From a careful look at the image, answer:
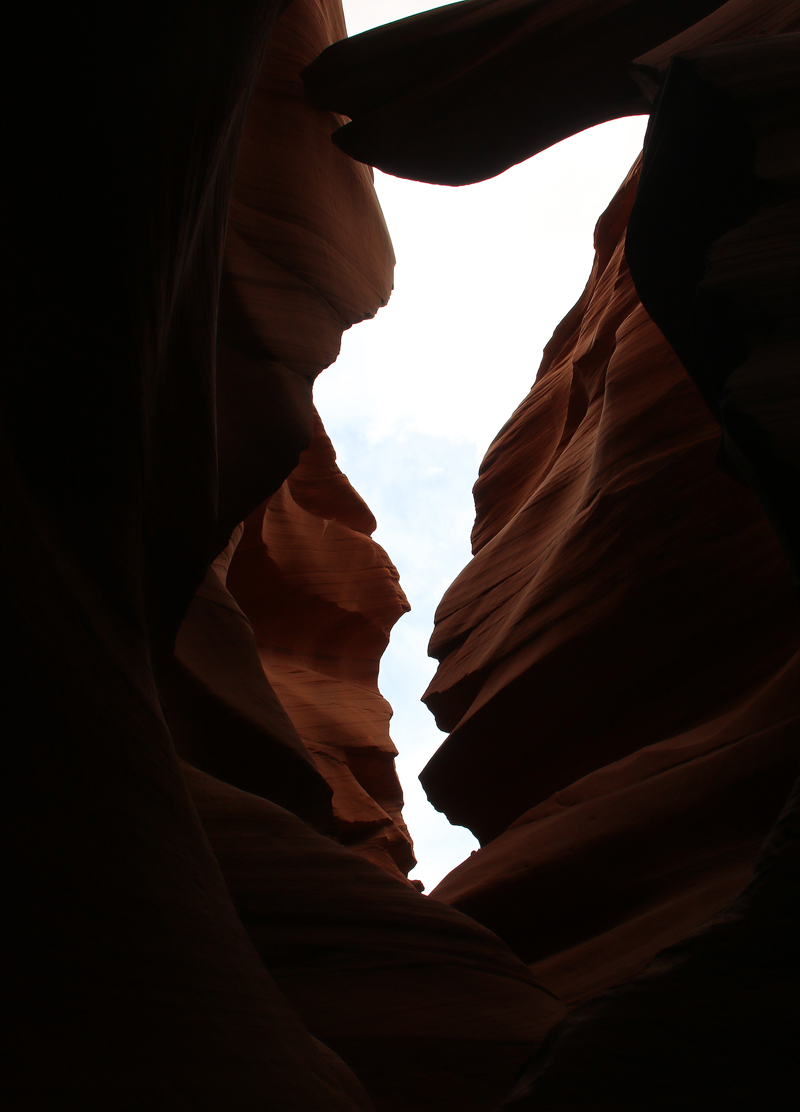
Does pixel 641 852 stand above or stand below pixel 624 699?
below

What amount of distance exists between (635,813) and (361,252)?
17.4 ft

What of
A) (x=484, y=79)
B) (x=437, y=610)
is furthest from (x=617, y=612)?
(x=484, y=79)

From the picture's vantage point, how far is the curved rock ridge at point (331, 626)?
10820 millimetres

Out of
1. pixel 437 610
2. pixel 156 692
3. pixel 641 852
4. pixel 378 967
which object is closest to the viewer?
pixel 156 692

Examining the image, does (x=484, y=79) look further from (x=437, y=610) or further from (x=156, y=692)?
(x=156, y=692)

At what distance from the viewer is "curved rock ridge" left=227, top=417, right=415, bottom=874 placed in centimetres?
1082

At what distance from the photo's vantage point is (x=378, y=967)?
360 centimetres

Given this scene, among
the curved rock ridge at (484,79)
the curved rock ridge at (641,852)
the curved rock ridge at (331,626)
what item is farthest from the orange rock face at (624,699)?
the curved rock ridge at (331,626)

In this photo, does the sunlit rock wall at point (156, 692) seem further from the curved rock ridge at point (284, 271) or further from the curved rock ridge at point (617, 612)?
the curved rock ridge at point (617, 612)

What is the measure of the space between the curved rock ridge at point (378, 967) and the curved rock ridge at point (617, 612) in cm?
223

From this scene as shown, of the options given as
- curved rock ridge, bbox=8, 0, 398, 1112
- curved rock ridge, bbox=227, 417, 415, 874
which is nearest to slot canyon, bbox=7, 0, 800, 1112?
curved rock ridge, bbox=8, 0, 398, 1112

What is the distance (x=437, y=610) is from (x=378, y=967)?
4.97m

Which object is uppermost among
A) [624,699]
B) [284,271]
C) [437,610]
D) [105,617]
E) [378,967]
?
[284,271]

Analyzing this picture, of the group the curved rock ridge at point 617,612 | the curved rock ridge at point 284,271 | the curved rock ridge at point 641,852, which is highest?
the curved rock ridge at point 284,271
